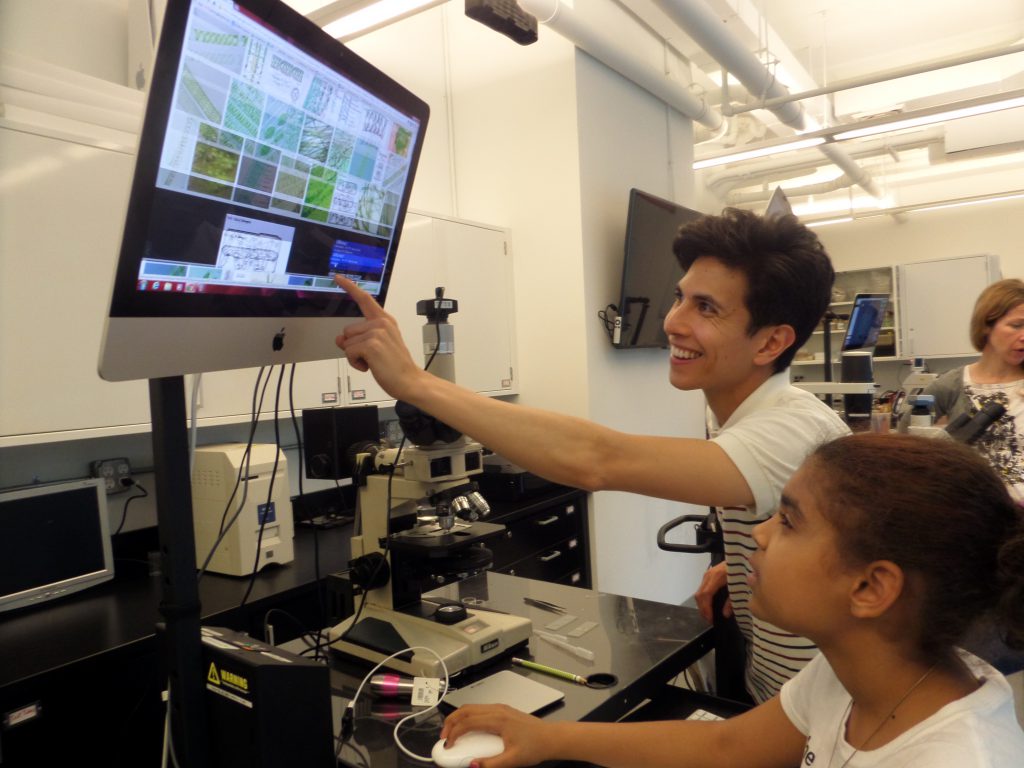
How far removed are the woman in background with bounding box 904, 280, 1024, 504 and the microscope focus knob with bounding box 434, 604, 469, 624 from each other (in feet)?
7.05

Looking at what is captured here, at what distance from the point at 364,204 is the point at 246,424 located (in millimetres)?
1785

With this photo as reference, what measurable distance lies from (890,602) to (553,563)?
2.28m

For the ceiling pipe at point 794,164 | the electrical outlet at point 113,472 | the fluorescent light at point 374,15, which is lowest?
the electrical outlet at point 113,472

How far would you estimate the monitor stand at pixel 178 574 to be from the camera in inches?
34.6

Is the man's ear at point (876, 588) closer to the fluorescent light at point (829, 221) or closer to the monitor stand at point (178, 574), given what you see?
the monitor stand at point (178, 574)

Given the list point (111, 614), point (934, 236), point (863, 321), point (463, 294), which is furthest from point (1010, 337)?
point (934, 236)

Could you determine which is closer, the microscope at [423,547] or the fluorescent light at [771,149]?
the microscope at [423,547]

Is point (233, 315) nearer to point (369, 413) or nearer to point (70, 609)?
point (369, 413)

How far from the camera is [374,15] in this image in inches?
93.0

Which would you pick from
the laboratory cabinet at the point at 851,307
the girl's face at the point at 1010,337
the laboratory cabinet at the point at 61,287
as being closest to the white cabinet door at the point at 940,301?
the laboratory cabinet at the point at 851,307

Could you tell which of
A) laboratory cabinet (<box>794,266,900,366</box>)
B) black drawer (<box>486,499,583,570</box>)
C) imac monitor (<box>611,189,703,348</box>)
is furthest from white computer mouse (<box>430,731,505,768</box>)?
laboratory cabinet (<box>794,266,900,366</box>)

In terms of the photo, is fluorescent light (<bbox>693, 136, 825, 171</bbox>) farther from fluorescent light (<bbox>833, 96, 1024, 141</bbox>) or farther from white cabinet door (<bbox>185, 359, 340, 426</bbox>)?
white cabinet door (<bbox>185, 359, 340, 426</bbox>)

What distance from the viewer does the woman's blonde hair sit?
2.74m

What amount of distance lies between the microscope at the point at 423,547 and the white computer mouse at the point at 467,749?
0.67 feet
